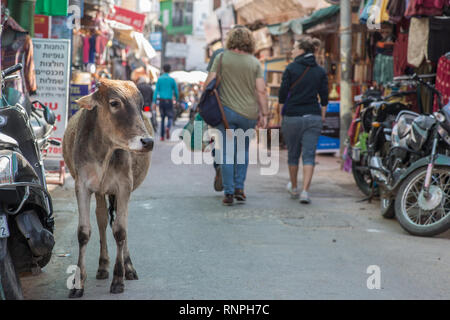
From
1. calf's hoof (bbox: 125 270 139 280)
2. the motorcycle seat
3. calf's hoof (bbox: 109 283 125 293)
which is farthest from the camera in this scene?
the motorcycle seat

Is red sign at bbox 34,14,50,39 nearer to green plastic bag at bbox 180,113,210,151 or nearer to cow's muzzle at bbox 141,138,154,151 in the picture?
green plastic bag at bbox 180,113,210,151

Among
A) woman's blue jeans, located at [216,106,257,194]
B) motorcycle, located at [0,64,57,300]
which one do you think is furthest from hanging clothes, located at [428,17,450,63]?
motorcycle, located at [0,64,57,300]

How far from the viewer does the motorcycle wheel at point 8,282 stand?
12.5 feet

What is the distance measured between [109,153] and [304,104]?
4.81 metres

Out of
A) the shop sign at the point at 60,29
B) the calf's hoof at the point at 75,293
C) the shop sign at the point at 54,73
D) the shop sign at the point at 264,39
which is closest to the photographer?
the calf's hoof at the point at 75,293

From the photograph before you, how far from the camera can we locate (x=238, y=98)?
9055 millimetres

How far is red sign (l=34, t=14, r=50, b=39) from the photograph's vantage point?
12.8 metres

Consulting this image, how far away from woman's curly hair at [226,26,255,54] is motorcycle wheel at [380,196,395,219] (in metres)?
2.68

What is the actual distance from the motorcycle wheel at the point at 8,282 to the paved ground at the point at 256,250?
3.17 feet

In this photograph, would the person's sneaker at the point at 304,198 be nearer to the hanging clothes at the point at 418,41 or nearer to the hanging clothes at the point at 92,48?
the hanging clothes at the point at 418,41

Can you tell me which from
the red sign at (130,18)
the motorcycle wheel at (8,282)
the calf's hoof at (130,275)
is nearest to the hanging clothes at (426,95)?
the calf's hoof at (130,275)

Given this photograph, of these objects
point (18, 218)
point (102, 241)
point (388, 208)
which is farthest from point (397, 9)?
point (18, 218)

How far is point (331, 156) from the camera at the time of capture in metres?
15.7
